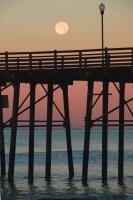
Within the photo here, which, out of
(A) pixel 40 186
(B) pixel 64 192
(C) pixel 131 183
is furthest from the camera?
(C) pixel 131 183

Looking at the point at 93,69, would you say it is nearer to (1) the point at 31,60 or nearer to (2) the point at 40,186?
(1) the point at 31,60

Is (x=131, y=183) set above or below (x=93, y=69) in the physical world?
below

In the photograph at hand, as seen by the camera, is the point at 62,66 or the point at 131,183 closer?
the point at 62,66

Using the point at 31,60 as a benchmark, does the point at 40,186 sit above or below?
below

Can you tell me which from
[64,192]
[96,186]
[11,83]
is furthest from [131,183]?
[11,83]

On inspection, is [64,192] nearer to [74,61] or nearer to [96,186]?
[96,186]

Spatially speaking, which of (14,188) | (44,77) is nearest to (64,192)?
(14,188)

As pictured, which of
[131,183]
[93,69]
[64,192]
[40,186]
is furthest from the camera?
[131,183]

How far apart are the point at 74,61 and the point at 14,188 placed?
29.0 ft

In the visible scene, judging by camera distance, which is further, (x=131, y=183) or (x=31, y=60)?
(x=131, y=183)

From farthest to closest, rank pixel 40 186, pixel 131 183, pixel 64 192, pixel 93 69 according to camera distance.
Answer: pixel 131 183, pixel 40 186, pixel 64 192, pixel 93 69

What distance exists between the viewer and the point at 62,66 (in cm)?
4184

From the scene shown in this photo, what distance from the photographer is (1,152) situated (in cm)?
4944

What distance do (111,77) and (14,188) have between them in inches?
361
